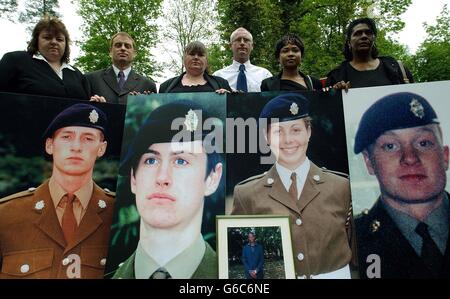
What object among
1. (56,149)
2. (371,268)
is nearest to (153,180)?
(56,149)

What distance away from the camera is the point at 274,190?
3.15 metres

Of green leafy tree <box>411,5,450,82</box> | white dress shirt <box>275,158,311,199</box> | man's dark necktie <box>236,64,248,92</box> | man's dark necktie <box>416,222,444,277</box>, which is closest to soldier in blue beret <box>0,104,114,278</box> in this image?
white dress shirt <box>275,158,311,199</box>

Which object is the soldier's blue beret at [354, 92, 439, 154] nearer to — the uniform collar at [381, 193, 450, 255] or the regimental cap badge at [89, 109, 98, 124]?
the uniform collar at [381, 193, 450, 255]

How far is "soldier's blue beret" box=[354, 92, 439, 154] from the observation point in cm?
324

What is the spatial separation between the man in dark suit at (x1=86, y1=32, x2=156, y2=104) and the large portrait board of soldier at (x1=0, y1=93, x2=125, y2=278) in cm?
62

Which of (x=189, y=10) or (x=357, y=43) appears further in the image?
(x=189, y=10)

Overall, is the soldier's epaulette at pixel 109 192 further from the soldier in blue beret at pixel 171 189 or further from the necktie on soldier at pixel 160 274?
the necktie on soldier at pixel 160 274

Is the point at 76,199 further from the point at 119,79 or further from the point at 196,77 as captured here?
the point at 196,77

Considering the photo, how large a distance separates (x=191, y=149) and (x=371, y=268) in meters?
1.85

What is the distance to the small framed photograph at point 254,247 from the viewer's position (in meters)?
2.78

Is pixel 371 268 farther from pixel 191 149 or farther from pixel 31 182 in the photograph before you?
pixel 31 182

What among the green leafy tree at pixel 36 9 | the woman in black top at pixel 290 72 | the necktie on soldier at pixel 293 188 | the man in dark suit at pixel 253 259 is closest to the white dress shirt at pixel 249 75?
the woman in black top at pixel 290 72

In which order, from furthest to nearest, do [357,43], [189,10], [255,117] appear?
[189,10], [357,43], [255,117]

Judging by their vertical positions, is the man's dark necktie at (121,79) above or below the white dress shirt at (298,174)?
above
